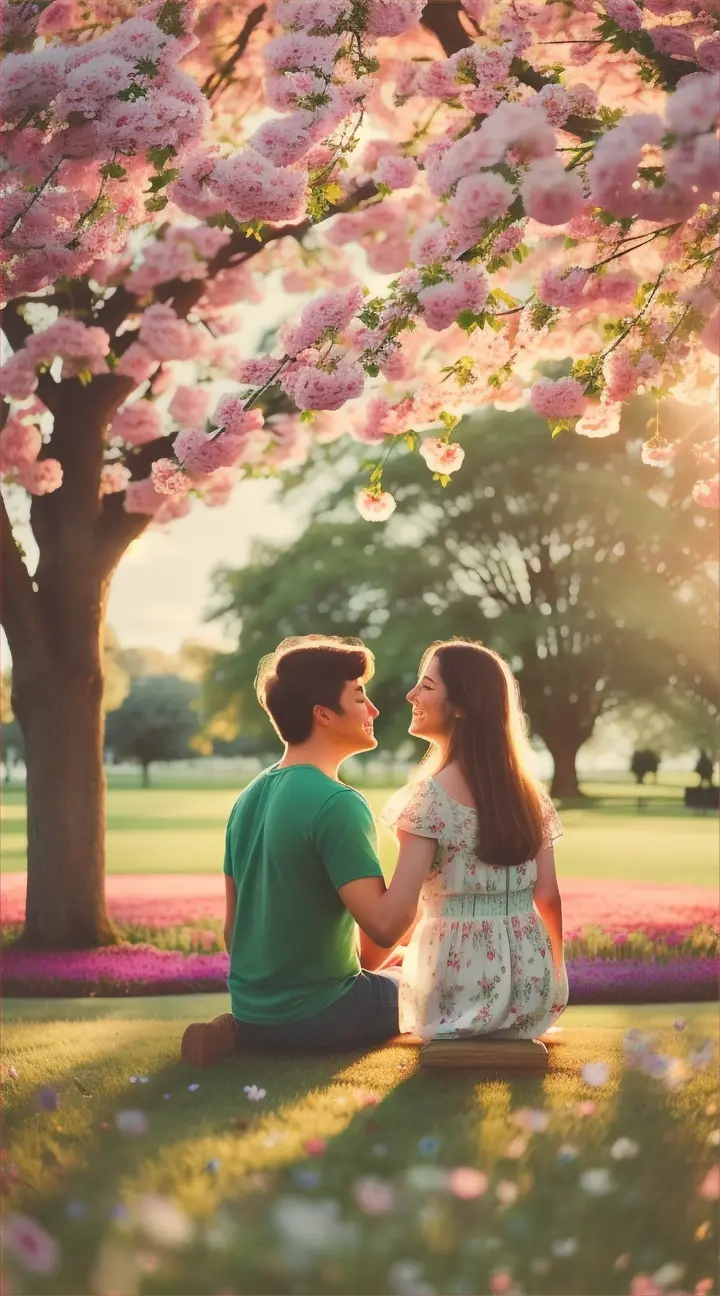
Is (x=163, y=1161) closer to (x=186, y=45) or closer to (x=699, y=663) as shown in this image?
(x=186, y=45)

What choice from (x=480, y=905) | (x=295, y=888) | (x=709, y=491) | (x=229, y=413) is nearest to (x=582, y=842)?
(x=709, y=491)

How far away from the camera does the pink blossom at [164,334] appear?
1007cm

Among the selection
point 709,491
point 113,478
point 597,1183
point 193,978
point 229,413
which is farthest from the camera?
point 113,478

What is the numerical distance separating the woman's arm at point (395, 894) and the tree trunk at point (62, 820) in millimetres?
5734

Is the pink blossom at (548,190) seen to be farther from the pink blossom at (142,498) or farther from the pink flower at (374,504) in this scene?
the pink blossom at (142,498)

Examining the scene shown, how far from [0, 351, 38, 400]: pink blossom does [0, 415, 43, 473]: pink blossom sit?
11.9 inches

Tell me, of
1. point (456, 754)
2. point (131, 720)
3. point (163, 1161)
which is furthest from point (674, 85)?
point (131, 720)

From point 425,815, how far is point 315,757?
53 cm

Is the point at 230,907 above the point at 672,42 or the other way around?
the other way around

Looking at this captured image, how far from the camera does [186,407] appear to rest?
11508 millimetres

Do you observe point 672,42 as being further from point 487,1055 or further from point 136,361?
point 136,361

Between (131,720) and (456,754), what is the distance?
6911cm

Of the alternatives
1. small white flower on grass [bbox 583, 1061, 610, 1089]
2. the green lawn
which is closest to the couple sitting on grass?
small white flower on grass [bbox 583, 1061, 610, 1089]

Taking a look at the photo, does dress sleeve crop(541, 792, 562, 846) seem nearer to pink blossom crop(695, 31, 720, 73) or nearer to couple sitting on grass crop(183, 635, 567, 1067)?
couple sitting on grass crop(183, 635, 567, 1067)
